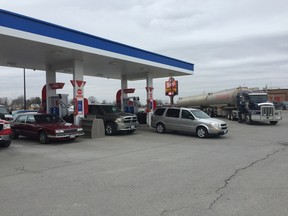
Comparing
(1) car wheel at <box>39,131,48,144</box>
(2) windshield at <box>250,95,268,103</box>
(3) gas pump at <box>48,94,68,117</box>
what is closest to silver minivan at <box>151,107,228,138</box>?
(3) gas pump at <box>48,94,68,117</box>

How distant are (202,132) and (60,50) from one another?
→ 8.80m

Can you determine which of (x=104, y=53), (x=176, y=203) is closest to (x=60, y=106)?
(x=104, y=53)

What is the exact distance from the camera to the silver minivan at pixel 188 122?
1670 cm

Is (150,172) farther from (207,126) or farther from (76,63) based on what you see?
(76,63)

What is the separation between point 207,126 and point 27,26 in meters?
10.3

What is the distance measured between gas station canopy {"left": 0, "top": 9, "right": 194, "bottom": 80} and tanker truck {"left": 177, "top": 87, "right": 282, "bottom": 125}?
794cm

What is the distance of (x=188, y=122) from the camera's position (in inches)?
702

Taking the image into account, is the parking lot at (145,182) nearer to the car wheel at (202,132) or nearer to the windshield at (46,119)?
the windshield at (46,119)

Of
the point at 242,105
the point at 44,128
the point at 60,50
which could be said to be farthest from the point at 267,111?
the point at 44,128

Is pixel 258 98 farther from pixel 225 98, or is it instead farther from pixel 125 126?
pixel 125 126

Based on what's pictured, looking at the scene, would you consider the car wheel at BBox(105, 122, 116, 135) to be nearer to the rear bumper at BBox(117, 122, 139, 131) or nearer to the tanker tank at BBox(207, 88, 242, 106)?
the rear bumper at BBox(117, 122, 139, 131)

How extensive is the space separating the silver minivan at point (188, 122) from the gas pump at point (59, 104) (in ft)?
19.3

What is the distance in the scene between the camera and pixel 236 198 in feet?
19.0

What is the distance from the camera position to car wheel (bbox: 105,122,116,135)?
18.1 meters
